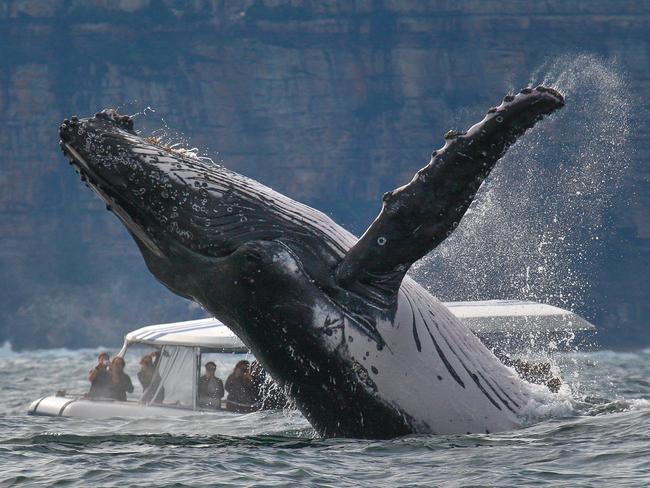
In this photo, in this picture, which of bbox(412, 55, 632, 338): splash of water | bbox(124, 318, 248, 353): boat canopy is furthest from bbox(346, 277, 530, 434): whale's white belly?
bbox(412, 55, 632, 338): splash of water

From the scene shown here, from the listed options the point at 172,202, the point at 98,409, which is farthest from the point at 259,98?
the point at 172,202

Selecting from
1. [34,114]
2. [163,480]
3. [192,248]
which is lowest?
[163,480]

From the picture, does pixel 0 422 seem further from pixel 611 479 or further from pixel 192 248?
pixel 611 479

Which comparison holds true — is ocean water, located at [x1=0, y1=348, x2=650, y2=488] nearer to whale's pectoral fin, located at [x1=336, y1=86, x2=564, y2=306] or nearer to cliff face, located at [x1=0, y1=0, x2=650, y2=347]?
whale's pectoral fin, located at [x1=336, y1=86, x2=564, y2=306]

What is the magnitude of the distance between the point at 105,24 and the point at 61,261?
20.3 meters

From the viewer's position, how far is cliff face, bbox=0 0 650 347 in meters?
94.6

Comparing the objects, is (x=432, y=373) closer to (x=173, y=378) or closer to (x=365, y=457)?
(x=365, y=457)

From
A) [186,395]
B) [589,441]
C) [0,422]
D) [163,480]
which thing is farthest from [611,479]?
[186,395]

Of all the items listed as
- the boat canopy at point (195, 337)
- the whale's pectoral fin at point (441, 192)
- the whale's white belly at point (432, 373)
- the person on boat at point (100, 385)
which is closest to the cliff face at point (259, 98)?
the boat canopy at point (195, 337)

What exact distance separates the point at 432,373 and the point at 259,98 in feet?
293

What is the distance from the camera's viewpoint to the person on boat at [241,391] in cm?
1827

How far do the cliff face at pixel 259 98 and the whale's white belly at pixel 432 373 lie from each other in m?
83.5

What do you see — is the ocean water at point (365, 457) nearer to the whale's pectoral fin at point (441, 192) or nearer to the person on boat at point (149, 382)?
the whale's pectoral fin at point (441, 192)

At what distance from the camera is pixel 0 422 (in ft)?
48.5
